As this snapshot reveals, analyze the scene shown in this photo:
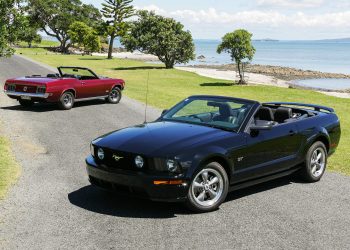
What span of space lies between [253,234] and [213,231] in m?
0.49

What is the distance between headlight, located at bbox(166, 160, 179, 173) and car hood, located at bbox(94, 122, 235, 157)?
3.7 inches

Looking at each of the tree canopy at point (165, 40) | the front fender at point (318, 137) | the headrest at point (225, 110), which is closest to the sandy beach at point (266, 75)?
the tree canopy at point (165, 40)

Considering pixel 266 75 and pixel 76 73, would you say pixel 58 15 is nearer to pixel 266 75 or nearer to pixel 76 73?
pixel 266 75

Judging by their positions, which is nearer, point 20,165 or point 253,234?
point 253,234

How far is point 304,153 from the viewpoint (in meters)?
7.84

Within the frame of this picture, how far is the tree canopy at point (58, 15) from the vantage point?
98.4 m

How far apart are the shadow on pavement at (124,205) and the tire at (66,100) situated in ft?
30.1

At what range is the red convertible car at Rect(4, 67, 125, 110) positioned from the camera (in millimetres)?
Result: 15422

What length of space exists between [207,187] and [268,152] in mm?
1359

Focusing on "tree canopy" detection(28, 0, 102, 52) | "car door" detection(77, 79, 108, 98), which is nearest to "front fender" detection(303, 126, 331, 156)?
"car door" detection(77, 79, 108, 98)

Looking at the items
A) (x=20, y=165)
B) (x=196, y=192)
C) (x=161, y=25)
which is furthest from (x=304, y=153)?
(x=161, y=25)

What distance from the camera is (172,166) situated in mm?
5891

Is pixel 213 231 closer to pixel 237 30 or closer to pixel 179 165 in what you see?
pixel 179 165

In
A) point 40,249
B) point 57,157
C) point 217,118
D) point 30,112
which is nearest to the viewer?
point 40,249
